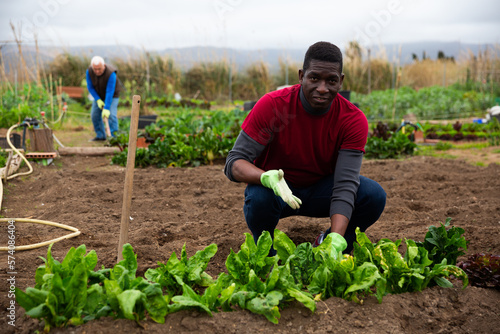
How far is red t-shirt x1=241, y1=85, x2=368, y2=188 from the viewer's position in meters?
2.60

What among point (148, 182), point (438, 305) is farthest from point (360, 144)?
point (148, 182)

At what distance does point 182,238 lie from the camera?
3219mm

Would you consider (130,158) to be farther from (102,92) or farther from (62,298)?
(102,92)

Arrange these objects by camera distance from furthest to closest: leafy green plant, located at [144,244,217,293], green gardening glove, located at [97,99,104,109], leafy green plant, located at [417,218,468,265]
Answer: green gardening glove, located at [97,99,104,109], leafy green plant, located at [417,218,468,265], leafy green plant, located at [144,244,217,293]

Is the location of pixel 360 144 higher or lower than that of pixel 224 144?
higher

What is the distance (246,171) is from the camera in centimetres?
252

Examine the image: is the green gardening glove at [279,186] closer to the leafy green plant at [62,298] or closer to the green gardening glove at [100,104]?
the leafy green plant at [62,298]

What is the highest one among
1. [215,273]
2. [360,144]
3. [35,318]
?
[360,144]

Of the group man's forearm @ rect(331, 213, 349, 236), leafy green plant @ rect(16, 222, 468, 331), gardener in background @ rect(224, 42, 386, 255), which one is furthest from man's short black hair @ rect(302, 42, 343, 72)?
leafy green plant @ rect(16, 222, 468, 331)

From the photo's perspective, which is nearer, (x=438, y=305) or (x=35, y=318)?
(x=35, y=318)

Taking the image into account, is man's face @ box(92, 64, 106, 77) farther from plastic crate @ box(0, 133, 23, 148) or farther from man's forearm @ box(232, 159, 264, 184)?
man's forearm @ box(232, 159, 264, 184)

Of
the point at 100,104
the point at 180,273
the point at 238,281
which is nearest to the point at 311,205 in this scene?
the point at 238,281

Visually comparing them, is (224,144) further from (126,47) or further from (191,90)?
(126,47)

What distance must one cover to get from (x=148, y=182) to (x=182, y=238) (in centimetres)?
169
